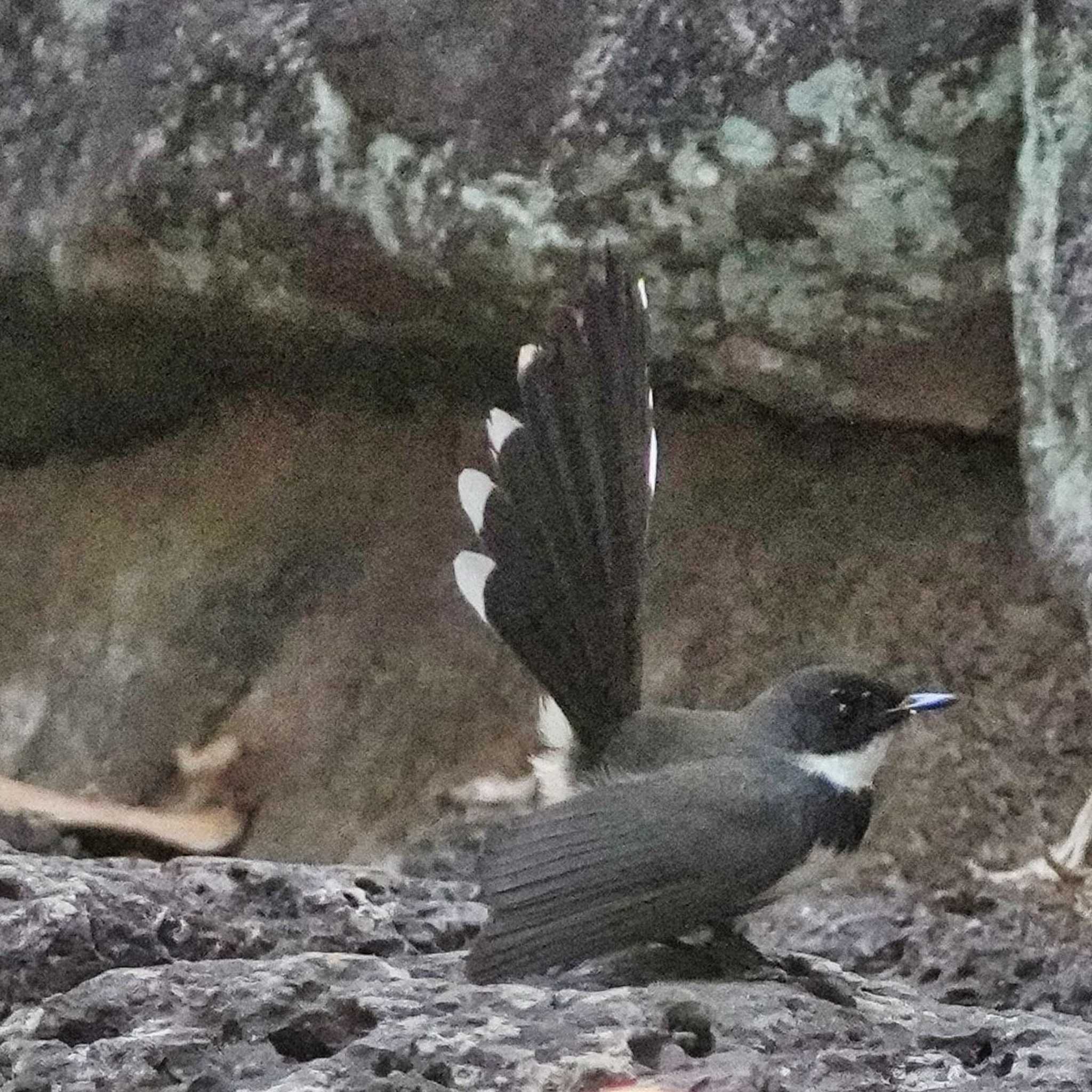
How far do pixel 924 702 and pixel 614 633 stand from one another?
0.32 meters

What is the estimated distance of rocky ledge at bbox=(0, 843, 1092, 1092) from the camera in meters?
1.16

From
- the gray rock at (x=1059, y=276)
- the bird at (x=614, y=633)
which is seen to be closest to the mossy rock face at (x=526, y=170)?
the gray rock at (x=1059, y=276)

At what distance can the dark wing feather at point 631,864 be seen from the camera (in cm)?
133

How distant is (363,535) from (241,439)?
0.91ft

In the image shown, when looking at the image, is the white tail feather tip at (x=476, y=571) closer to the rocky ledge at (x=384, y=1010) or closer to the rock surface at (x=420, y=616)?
the rocky ledge at (x=384, y=1010)

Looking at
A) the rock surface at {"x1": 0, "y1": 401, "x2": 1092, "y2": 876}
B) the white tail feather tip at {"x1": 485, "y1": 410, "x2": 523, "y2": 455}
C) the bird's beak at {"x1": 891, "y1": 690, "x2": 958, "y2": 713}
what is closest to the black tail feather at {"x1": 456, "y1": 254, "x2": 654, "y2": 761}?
the white tail feather tip at {"x1": 485, "y1": 410, "x2": 523, "y2": 455}

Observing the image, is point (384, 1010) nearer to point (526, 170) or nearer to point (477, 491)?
point (477, 491)

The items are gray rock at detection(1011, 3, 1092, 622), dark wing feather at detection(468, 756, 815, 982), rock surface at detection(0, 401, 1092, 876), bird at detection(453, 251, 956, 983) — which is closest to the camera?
dark wing feather at detection(468, 756, 815, 982)

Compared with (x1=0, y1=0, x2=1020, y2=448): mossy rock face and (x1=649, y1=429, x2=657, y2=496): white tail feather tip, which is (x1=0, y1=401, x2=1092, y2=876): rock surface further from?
(x1=649, y1=429, x2=657, y2=496): white tail feather tip

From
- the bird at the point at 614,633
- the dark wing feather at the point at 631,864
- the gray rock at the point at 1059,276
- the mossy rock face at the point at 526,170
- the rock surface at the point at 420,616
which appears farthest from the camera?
the rock surface at the point at 420,616

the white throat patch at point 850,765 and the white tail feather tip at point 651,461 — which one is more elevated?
the white tail feather tip at point 651,461

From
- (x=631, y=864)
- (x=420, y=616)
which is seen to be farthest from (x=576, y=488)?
(x=420, y=616)

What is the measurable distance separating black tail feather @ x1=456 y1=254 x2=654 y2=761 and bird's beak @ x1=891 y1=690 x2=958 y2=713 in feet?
0.92

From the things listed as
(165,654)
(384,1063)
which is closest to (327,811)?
(165,654)
